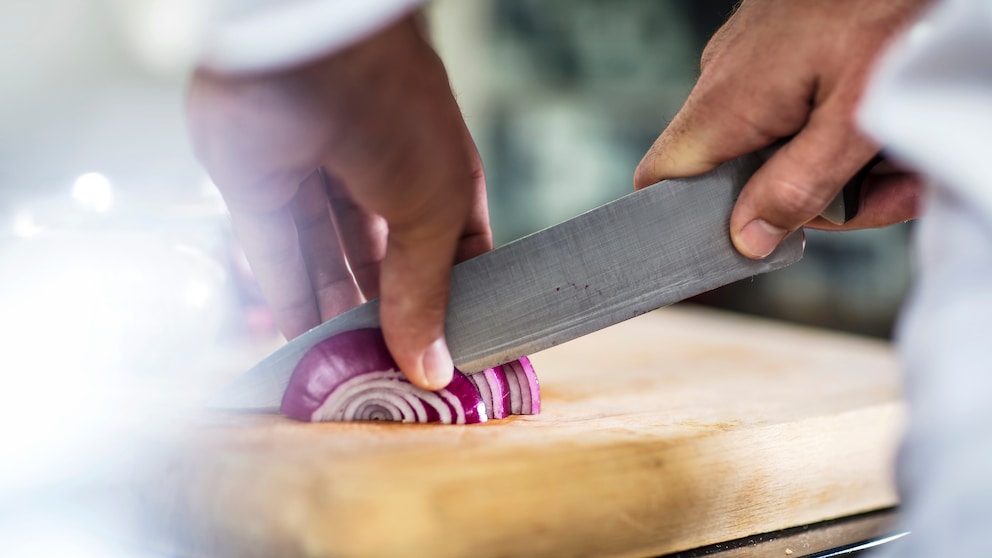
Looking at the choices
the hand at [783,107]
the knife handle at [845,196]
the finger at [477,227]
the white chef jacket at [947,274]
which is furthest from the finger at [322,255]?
the white chef jacket at [947,274]

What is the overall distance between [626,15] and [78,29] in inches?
91.4

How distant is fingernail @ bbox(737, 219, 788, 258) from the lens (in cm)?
100

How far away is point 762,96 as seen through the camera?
92 centimetres

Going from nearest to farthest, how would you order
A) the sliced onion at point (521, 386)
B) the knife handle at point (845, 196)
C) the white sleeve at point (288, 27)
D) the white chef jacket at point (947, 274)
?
the white chef jacket at point (947, 274) → the white sleeve at point (288, 27) → the knife handle at point (845, 196) → the sliced onion at point (521, 386)

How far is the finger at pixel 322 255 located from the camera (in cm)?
124

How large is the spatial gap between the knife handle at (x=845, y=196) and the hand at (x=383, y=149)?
1.18ft

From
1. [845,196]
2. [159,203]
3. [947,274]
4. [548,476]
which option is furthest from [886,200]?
[159,203]

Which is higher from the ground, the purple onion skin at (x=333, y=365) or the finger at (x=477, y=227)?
the finger at (x=477, y=227)

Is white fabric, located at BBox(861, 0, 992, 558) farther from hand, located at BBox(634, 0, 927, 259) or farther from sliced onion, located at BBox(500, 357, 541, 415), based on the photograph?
sliced onion, located at BBox(500, 357, 541, 415)

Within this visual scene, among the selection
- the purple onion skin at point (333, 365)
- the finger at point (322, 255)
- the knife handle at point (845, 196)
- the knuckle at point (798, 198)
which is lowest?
the purple onion skin at point (333, 365)

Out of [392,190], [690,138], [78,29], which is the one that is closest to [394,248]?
[392,190]

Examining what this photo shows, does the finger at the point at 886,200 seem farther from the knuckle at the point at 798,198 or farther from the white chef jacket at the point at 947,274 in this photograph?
the white chef jacket at the point at 947,274

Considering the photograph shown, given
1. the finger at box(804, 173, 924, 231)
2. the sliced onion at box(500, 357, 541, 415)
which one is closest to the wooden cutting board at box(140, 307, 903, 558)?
the sliced onion at box(500, 357, 541, 415)

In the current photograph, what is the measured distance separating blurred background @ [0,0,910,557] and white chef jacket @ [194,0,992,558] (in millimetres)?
524
